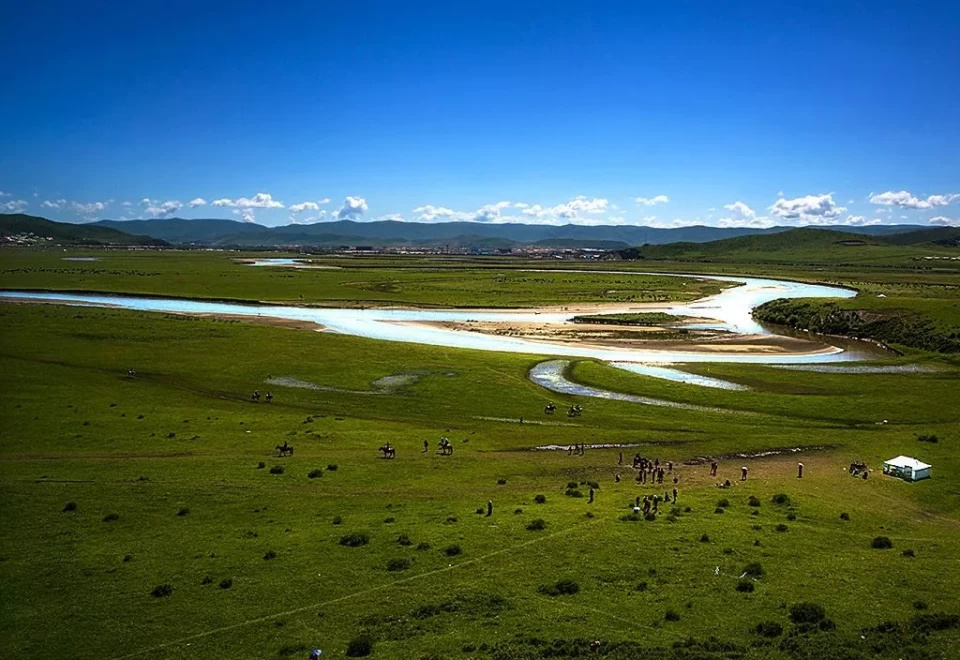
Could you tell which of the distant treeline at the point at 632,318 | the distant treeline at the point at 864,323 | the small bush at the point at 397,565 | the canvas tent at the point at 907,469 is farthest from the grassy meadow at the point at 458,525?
the distant treeline at the point at 632,318

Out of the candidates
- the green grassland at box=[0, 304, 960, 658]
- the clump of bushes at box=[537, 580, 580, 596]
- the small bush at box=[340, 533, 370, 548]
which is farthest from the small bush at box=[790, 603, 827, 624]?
the small bush at box=[340, 533, 370, 548]

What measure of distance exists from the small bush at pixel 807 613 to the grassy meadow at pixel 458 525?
128 mm

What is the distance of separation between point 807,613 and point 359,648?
53.0ft

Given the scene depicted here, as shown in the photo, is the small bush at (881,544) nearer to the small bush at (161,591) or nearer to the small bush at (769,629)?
the small bush at (769,629)

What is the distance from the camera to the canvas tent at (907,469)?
139 feet

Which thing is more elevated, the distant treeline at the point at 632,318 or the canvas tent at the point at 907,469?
the distant treeline at the point at 632,318

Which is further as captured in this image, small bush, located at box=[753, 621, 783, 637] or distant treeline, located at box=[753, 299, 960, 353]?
distant treeline, located at box=[753, 299, 960, 353]

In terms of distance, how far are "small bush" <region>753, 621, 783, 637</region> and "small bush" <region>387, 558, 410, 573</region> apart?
13915mm

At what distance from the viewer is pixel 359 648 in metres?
23.0

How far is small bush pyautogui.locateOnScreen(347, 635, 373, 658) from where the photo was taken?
2294cm

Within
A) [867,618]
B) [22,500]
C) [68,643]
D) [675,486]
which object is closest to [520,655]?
[867,618]

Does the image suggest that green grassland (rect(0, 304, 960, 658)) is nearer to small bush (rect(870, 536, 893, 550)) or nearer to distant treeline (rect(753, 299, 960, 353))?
small bush (rect(870, 536, 893, 550))

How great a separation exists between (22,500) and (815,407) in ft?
203

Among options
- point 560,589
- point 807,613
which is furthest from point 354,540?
point 807,613
